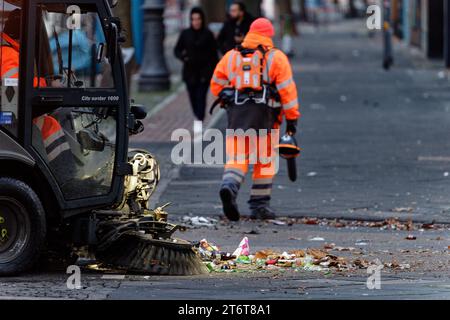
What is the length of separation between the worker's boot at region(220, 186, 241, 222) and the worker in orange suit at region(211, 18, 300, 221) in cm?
2

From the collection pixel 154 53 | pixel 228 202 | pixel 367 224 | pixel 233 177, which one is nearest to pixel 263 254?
pixel 228 202

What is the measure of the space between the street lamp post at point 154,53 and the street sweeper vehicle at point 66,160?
56.8 ft

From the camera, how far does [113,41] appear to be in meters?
9.55

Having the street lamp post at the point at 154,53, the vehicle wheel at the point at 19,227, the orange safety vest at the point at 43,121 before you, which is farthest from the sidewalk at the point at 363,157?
the vehicle wheel at the point at 19,227

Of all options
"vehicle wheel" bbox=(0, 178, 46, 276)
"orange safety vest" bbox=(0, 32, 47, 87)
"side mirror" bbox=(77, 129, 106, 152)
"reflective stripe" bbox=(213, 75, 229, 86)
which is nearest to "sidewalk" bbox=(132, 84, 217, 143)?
"reflective stripe" bbox=(213, 75, 229, 86)

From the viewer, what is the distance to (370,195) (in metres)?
14.6

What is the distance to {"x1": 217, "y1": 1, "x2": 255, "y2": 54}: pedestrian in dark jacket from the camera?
68.1ft

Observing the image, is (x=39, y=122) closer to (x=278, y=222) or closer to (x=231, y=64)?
(x=231, y=64)

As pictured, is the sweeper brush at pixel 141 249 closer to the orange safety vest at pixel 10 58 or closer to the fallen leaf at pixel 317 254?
the fallen leaf at pixel 317 254

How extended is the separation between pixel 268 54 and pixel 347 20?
7221 centimetres

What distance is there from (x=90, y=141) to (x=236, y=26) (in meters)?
11.3

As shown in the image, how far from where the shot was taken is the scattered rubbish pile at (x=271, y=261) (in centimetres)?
1009

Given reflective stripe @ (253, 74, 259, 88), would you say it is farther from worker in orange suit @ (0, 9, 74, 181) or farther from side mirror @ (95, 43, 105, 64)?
worker in orange suit @ (0, 9, 74, 181)
